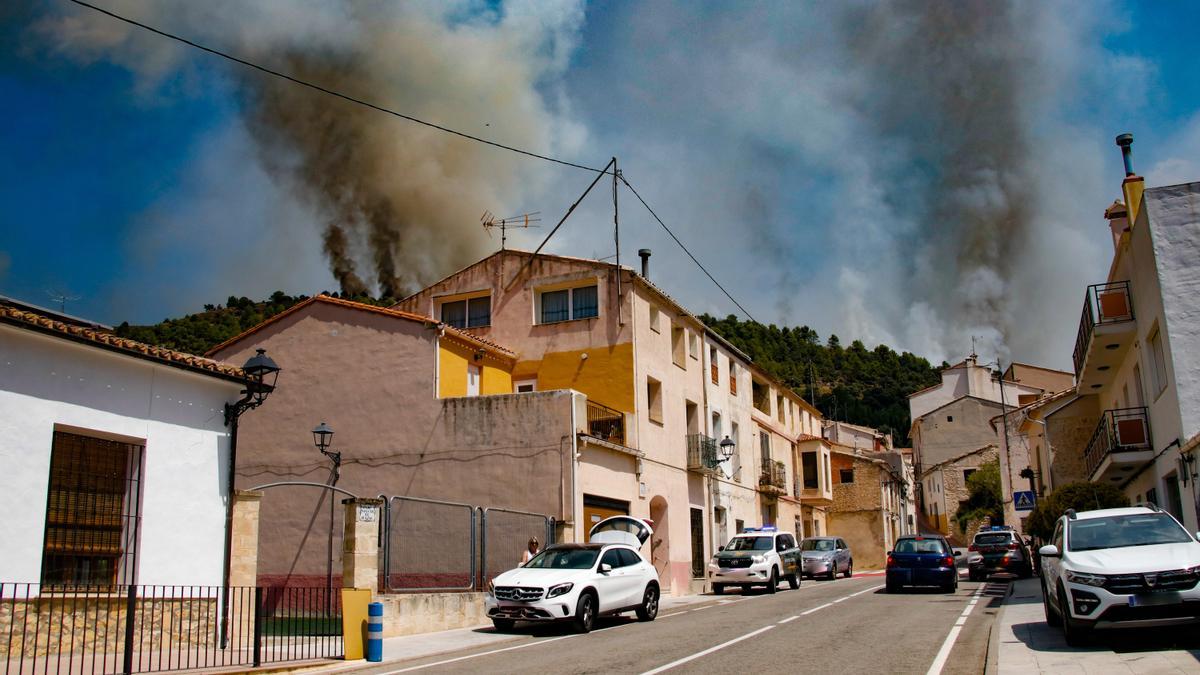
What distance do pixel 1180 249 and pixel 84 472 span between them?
20952mm

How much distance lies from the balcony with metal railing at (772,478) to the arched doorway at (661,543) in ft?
39.2

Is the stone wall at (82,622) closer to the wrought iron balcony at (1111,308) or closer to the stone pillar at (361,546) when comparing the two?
the stone pillar at (361,546)

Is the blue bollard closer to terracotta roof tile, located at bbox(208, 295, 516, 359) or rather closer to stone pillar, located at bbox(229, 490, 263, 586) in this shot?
stone pillar, located at bbox(229, 490, 263, 586)

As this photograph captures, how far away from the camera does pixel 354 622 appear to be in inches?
543

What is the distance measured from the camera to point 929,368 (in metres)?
111

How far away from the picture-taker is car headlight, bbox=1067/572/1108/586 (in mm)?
10906

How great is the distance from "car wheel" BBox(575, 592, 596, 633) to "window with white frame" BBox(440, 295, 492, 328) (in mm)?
16334

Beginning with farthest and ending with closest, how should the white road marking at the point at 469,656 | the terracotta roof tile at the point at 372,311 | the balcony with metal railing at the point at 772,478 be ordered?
the balcony with metal railing at the point at 772,478 < the terracotta roof tile at the point at 372,311 < the white road marking at the point at 469,656

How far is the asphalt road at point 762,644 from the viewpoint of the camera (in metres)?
11.1

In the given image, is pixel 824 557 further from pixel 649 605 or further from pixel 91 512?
pixel 91 512

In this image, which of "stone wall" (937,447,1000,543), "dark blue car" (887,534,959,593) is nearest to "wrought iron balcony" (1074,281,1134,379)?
"dark blue car" (887,534,959,593)

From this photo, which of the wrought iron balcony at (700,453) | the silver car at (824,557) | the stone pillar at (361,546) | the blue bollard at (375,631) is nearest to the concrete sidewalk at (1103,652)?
the blue bollard at (375,631)

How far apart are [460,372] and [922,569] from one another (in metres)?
13.3

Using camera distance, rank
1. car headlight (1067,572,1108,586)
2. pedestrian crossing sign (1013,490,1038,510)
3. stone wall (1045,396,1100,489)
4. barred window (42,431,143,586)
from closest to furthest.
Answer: car headlight (1067,572,1108,586)
barred window (42,431,143,586)
pedestrian crossing sign (1013,490,1038,510)
stone wall (1045,396,1100,489)
